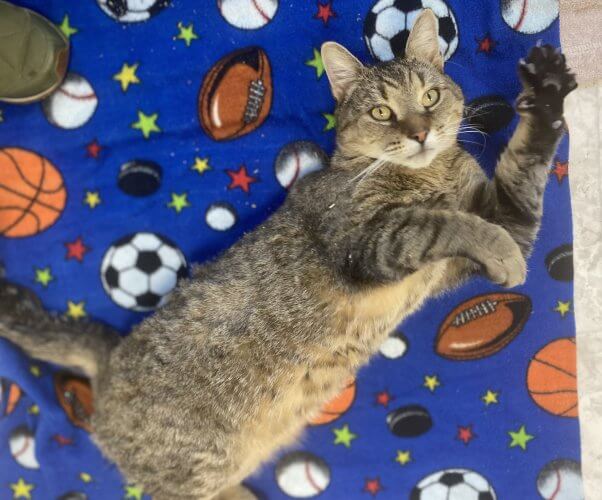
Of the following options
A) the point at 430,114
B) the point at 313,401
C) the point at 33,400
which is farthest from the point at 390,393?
the point at 33,400

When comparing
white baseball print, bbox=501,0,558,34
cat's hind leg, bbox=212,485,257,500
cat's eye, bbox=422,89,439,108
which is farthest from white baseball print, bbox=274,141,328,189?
cat's hind leg, bbox=212,485,257,500

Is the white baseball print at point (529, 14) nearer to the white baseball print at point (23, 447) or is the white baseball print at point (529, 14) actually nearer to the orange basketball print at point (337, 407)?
the orange basketball print at point (337, 407)

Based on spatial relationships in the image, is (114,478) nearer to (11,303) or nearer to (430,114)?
(11,303)

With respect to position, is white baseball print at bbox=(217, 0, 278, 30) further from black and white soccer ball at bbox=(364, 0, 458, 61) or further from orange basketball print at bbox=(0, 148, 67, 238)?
orange basketball print at bbox=(0, 148, 67, 238)

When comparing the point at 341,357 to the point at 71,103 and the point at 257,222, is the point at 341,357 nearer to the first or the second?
the point at 257,222

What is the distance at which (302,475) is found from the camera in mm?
2182

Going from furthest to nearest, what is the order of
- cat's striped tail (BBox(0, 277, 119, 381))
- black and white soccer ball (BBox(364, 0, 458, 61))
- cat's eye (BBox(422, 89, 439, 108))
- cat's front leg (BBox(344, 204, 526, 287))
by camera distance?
cat's striped tail (BBox(0, 277, 119, 381)) → black and white soccer ball (BBox(364, 0, 458, 61)) → cat's eye (BBox(422, 89, 439, 108)) → cat's front leg (BBox(344, 204, 526, 287))

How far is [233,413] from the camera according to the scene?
5.79ft

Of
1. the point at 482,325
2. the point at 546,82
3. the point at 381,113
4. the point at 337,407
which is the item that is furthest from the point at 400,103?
the point at 337,407

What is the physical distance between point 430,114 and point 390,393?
1113 millimetres

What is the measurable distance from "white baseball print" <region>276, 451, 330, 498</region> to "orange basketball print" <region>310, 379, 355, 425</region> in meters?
0.17

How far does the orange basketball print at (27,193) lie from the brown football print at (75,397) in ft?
2.07

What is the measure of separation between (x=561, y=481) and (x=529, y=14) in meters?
1.80

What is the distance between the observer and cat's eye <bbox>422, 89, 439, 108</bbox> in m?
1.67
